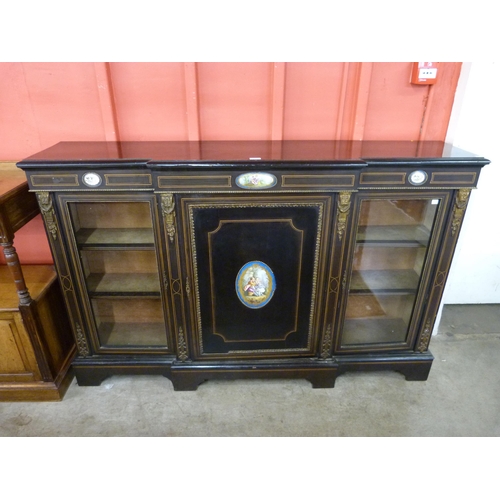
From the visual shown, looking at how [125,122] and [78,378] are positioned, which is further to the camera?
[78,378]

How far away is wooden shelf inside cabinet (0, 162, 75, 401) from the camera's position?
180cm

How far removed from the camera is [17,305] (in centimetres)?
190

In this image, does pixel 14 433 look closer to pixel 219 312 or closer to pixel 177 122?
pixel 219 312

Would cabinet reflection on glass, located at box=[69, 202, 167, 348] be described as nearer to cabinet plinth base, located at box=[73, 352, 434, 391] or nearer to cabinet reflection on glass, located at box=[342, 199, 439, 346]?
cabinet plinth base, located at box=[73, 352, 434, 391]

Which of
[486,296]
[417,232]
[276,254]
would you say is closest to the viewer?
[276,254]

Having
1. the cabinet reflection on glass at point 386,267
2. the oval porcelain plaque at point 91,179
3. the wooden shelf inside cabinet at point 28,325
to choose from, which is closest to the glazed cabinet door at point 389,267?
the cabinet reflection on glass at point 386,267

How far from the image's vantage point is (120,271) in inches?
84.5

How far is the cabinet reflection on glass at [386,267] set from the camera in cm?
191

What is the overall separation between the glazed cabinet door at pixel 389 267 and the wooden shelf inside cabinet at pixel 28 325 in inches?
64.9

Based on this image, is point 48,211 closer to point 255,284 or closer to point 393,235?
point 255,284

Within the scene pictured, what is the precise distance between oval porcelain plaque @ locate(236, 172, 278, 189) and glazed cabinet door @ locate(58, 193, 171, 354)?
436 mm

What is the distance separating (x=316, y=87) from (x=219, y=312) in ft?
4.38

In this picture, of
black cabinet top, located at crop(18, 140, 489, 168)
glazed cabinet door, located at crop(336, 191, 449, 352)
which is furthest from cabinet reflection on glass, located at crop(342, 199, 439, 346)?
black cabinet top, located at crop(18, 140, 489, 168)

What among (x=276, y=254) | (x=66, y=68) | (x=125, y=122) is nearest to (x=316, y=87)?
(x=276, y=254)
